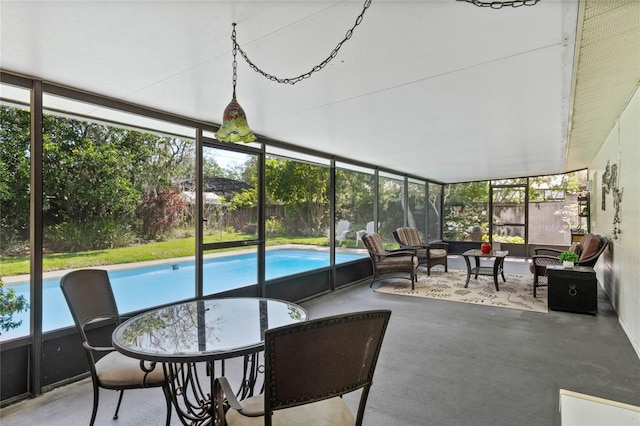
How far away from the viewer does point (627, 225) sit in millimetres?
3523

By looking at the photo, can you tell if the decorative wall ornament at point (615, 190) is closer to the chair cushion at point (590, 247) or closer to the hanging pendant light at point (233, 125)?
the chair cushion at point (590, 247)

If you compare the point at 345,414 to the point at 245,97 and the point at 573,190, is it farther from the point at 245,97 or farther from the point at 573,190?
the point at 573,190

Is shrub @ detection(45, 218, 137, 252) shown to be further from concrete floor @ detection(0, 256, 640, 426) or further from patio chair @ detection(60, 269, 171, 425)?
concrete floor @ detection(0, 256, 640, 426)

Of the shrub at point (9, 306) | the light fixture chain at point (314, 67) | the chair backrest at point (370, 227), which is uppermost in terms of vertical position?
the light fixture chain at point (314, 67)

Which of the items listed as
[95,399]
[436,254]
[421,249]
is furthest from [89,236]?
[436,254]

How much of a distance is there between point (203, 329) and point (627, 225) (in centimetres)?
424

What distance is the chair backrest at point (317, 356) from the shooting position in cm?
106

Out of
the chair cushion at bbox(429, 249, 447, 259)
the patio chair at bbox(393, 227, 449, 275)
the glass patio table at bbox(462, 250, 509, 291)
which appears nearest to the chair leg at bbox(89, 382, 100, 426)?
the glass patio table at bbox(462, 250, 509, 291)

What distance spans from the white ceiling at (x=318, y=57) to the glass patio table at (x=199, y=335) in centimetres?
156

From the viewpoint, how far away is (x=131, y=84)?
100.0 inches

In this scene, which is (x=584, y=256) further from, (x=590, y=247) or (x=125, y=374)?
(x=125, y=374)

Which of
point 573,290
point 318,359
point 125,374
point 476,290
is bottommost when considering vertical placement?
point 476,290

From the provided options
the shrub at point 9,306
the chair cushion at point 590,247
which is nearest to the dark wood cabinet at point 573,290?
the chair cushion at point 590,247

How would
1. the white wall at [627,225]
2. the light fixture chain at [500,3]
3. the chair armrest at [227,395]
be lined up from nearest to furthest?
the chair armrest at [227,395] < the light fixture chain at [500,3] < the white wall at [627,225]
